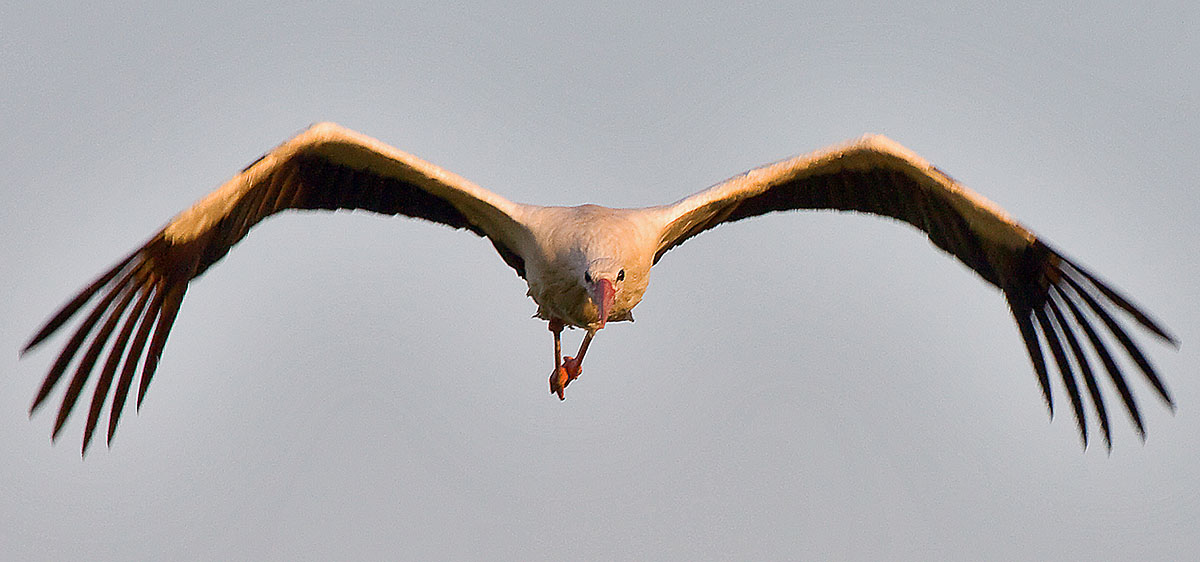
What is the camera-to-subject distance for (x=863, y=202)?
904 cm

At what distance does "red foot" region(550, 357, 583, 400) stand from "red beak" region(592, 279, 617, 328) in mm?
1758

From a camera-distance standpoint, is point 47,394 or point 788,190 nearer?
point 47,394

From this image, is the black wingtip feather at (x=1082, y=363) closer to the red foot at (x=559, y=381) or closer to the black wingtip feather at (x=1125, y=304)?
the black wingtip feather at (x=1125, y=304)

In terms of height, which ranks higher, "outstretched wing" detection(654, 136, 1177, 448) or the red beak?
"outstretched wing" detection(654, 136, 1177, 448)

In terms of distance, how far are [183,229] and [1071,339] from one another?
207 inches

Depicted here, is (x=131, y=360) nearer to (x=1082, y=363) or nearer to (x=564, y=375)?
(x=564, y=375)

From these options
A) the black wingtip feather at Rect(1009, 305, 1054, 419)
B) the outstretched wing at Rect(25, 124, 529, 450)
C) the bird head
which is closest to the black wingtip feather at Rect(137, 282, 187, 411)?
the outstretched wing at Rect(25, 124, 529, 450)

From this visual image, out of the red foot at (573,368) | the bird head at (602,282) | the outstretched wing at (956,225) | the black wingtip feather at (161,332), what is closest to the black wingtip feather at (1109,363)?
the outstretched wing at (956,225)

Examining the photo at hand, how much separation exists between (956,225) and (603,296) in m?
2.52

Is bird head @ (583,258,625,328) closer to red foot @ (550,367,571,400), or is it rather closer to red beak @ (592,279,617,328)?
red beak @ (592,279,617,328)

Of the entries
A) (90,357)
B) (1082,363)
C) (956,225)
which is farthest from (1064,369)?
(90,357)

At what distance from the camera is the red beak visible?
25.0 ft

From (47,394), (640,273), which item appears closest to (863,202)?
(640,273)

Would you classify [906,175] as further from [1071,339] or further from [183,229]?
[183,229]
